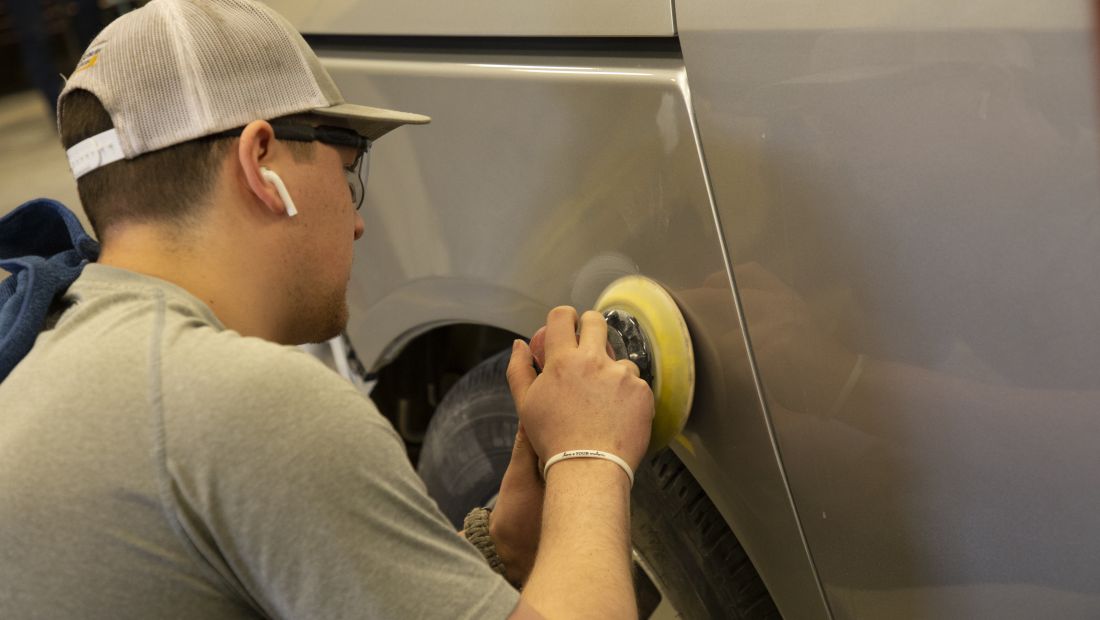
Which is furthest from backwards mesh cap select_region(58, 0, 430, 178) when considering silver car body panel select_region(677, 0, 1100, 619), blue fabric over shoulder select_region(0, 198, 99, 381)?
silver car body panel select_region(677, 0, 1100, 619)

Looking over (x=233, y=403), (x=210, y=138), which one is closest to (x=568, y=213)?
(x=210, y=138)

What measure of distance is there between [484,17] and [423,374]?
922 millimetres

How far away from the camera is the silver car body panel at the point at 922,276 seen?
3.04ft

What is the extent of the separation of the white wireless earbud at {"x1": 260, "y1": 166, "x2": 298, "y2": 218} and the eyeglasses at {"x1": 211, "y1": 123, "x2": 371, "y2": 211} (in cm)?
5

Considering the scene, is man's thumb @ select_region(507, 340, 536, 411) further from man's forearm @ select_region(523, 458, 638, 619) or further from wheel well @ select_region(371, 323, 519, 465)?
wheel well @ select_region(371, 323, 519, 465)

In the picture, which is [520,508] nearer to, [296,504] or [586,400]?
[586,400]

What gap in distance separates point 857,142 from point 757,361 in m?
0.29

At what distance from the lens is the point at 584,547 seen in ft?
3.73

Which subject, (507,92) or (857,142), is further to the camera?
(507,92)

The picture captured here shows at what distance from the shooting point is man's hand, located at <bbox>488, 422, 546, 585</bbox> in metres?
1.44

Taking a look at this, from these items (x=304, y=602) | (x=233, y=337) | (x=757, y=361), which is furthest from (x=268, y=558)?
(x=757, y=361)

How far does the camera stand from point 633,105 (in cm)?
127

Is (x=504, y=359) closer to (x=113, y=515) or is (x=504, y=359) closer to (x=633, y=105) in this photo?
(x=633, y=105)

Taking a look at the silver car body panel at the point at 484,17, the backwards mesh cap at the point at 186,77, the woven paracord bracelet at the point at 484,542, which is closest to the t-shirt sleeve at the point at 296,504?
the backwards mesh cap at the point at 186,77
